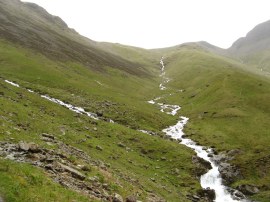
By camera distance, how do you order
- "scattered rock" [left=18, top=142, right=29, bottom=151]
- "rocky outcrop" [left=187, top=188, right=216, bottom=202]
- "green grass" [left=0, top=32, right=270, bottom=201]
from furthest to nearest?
"rocky outcrop" [left=187, top=188, right=216, bottom=202] → "green grass" [left=0, top=32, right=270, bottom=201] → "scattered rock" [left=18, top=142, right=29, bottom=151]

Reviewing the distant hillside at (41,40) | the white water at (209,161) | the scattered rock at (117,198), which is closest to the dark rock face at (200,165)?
the white water at (209,161)

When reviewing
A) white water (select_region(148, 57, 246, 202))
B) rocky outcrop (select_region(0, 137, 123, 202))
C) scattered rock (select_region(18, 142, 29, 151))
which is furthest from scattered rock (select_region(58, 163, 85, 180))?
white water (select_region(148, 57, 246, 202))

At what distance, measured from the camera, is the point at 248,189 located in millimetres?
48438

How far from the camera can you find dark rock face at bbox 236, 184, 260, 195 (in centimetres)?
4800

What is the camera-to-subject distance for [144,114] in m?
74.9

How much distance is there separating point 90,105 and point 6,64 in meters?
28.8

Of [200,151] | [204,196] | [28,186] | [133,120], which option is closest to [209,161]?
[200,151]

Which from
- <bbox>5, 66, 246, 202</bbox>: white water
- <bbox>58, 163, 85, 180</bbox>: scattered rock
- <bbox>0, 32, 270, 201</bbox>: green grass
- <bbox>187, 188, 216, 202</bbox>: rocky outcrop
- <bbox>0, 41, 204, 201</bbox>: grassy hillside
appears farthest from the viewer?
<bbox>5, 66, 246, 202</bbox>: white water

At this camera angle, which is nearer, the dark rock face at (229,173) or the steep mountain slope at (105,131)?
the steep mountain slope at (105,131)

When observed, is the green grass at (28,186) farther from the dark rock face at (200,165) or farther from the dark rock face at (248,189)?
the dark rock face at (248,189)

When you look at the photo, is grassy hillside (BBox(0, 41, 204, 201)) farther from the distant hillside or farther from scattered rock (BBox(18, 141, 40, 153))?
the distant hillside

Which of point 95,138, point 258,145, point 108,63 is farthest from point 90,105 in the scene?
point 108,63

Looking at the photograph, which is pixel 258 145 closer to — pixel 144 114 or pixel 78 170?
pixel 144 114

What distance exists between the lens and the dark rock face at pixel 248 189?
1890 inches
